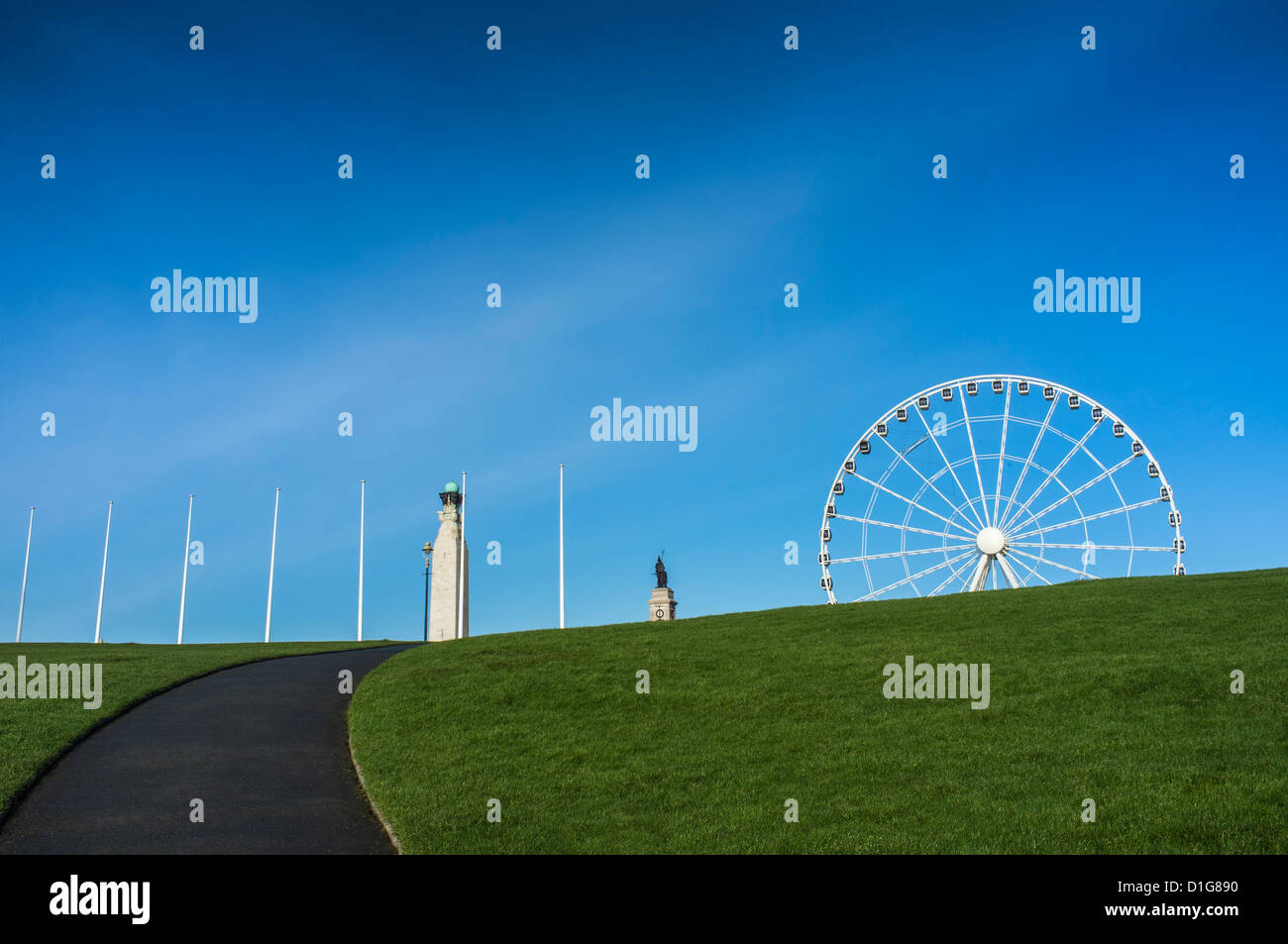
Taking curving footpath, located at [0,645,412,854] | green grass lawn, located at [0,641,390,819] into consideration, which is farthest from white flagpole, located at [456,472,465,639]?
curving footpath, located at [0,645,412,854]

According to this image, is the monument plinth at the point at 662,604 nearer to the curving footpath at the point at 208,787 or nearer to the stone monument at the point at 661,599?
the stone monument at the point at 661,599

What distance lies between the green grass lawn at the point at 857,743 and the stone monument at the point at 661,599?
92.9 ft

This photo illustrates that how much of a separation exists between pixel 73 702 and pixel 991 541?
4203 centimetres

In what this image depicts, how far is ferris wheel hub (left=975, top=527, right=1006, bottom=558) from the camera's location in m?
Result: 48.8

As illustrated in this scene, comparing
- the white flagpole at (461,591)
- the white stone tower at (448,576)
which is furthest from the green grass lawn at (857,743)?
the white stone tower at (448,576)

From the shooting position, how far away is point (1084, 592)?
98.2 ft

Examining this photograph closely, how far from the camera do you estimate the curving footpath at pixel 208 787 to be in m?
12.5

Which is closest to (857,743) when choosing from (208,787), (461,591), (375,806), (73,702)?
(375,806)

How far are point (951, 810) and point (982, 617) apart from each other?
16013 mm

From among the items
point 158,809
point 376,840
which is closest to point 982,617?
point 376,840

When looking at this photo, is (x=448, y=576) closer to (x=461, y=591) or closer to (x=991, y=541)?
(x=461, y=591)

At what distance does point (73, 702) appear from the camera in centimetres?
2116
